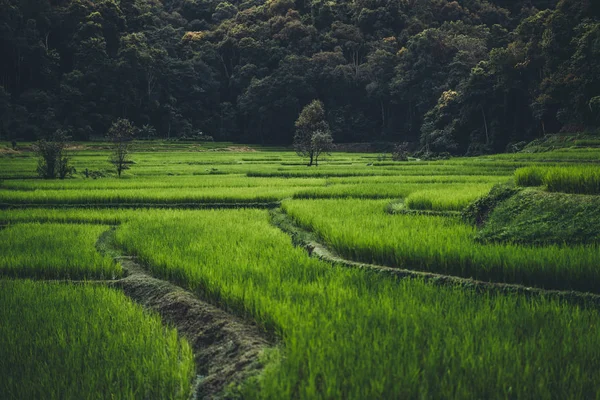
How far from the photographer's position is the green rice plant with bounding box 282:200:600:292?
4336 millimetres

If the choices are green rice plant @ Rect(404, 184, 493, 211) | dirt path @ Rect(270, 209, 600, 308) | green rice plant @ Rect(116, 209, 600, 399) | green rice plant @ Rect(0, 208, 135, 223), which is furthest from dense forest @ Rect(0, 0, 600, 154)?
green rice plant @ Rect(116, 209, 600, 399)

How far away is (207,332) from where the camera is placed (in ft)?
12.3

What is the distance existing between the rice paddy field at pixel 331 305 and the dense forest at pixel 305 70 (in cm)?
2687

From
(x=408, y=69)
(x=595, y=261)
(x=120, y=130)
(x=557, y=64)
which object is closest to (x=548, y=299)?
(x=595, y=261)

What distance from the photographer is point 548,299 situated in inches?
156

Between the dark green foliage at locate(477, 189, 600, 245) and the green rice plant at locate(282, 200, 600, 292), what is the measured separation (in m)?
0.28

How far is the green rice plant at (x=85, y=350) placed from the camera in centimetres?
264

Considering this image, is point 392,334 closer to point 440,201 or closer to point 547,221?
point 547,221

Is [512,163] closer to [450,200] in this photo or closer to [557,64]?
[450,200]

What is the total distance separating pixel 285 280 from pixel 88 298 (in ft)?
6.18

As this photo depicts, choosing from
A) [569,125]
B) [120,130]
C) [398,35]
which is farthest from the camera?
[398,35]

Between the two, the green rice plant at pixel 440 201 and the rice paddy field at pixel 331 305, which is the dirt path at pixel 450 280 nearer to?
the rice paddy field at pixel 331 305

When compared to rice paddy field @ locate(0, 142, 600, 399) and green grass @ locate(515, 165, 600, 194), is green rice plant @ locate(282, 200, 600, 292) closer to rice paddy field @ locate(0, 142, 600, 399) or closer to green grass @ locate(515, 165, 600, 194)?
rice paddy field @ locate(0, 142, 600, 399)

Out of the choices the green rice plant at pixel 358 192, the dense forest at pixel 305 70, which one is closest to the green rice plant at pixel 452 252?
the green rice plant at pixel 358 192
